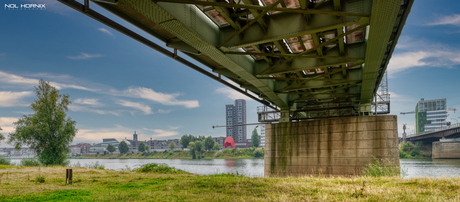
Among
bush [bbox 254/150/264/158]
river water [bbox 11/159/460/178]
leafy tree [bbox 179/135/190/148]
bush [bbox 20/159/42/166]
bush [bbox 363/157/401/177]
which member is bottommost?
bush [bbox 254/150/264/158]

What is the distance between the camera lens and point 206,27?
32.6ft

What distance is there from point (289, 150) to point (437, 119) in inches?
8909

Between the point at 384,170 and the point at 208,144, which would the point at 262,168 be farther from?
the point at 208,144

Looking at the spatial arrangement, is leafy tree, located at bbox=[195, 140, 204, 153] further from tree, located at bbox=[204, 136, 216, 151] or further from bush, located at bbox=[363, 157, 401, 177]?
bush, located at bbox=[363, 157, 401, 177]

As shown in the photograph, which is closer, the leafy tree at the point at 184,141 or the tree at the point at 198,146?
the tree at the point at 198,146

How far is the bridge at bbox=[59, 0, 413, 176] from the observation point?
8047 mm

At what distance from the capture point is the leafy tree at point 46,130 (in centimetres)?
3178

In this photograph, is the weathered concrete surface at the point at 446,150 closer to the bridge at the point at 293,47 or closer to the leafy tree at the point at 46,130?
the bridge at the point at 293,47

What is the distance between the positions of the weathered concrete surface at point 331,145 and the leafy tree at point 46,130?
2546cm

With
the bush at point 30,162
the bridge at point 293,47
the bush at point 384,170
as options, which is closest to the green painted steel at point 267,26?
the bridge at point 293,47

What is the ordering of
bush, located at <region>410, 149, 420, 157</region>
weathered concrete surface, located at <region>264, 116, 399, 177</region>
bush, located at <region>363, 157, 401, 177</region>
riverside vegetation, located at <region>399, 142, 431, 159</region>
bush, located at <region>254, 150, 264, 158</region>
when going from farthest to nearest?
bush, located at <region>254, 150, 264, 158</region> < bush, located at <region>410, 149, 420, 157</region> < riverside vegetation, located at <region>399, 142, 431, 159</region> < weathered concrete surface, located at <region>264, 116, 399, 177</region> < bush, located at <region>363, 157, 401, 177</region>

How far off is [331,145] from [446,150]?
7610 cm

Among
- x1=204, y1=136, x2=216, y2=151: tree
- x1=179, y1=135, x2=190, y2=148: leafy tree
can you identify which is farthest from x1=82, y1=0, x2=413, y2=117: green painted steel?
x1=179, y1=135, x2=190, y2=148: leafy tree

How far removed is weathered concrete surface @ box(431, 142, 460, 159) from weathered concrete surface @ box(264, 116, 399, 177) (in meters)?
74.0
